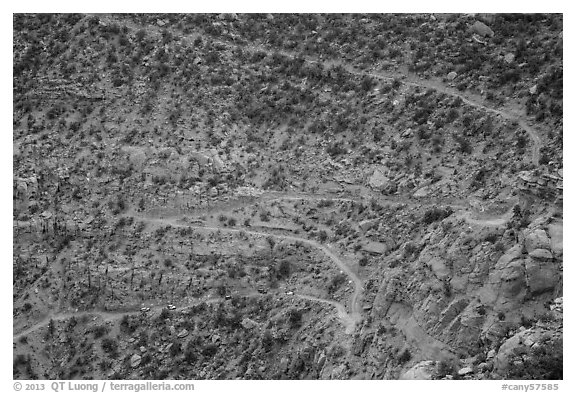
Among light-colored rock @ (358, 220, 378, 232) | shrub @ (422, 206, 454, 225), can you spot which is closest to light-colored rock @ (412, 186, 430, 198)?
shrub @ (422, 206, 454, 225)

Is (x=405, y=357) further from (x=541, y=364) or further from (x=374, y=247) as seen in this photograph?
(x=374, y=247)

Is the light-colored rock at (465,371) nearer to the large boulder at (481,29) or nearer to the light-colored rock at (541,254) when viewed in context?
the light-colored rock at (541,254)

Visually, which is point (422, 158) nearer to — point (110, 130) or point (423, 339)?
point (423, 339)

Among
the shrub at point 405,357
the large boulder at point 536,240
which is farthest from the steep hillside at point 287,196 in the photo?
the shrub at point 405,357

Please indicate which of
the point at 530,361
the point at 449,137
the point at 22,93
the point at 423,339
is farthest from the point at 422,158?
the point at 22,93

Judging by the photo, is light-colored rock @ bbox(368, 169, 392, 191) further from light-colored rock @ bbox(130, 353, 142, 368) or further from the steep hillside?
light-colored rock @ bbox(130, 353, 142, 368)

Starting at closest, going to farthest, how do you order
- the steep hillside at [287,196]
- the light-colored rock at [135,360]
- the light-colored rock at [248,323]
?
the steep hillside at [287,196] → the light-colored rock at [135,360] → the light-colored rock at [248,323]

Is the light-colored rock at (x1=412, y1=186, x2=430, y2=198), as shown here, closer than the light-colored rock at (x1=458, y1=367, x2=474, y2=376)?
No

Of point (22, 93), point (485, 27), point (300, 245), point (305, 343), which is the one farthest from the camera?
point (22, 93)
